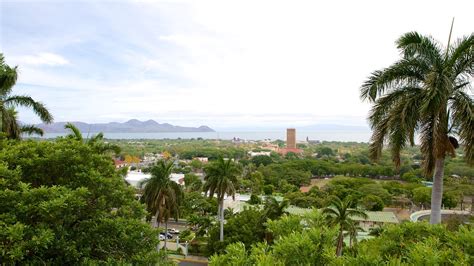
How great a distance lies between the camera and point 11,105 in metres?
12.1

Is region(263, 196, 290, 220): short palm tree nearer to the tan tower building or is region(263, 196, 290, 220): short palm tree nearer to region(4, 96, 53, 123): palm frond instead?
region(4, 96, 53, 123): palm frond

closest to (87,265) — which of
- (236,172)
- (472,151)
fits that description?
(472,151)

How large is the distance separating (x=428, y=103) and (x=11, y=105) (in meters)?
13.4

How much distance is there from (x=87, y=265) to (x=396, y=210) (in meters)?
40.0

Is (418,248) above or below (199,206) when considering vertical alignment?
above

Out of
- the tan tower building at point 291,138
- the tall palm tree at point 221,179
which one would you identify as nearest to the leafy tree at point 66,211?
the tall palm tree at point 221,179

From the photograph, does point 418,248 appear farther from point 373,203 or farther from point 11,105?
point 373,203

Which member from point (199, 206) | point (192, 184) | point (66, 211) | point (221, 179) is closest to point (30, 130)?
point (66, 211)

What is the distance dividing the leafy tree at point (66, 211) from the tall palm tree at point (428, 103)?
6.15 m

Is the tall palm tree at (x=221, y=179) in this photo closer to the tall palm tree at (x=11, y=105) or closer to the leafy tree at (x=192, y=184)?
the tall palm tree at (x=11, y=105)

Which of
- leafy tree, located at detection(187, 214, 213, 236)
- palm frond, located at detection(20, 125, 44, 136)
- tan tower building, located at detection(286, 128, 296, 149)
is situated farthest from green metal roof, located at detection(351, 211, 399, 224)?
tan tower building, located at detection(286, 128, 296, 149)

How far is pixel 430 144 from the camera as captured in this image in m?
6.65

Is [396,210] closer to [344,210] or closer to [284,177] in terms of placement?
[284,177]

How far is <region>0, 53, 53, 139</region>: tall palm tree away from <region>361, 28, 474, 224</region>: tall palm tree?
11.4 m
